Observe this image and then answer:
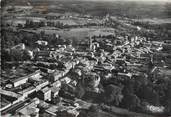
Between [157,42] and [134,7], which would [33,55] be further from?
[157,42]

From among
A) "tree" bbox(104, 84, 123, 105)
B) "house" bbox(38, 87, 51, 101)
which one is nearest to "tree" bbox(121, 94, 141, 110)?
"tree" bbox(104, 84, 123, 105)

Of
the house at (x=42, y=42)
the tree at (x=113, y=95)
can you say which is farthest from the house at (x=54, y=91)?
the house at (x=42, y=42)

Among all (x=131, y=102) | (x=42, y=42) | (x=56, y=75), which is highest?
(x=42, y=42)

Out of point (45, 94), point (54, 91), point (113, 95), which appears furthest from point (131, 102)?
point (45, 94)

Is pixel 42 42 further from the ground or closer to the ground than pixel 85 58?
Result: further from the ground

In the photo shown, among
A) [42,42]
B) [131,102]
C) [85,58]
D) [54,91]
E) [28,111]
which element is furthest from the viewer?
[42,42]

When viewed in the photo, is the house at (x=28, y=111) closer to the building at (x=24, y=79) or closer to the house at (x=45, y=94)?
the house at (x=45, y=94)

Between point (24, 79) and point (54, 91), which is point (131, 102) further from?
point (24, 79)

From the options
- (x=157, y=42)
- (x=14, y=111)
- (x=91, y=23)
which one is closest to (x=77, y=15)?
(x=91, y=23)

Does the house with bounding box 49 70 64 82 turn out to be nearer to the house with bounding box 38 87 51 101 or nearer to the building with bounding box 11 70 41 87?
the building with bounding box 11 70 41 87
